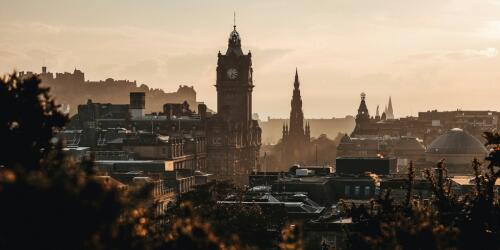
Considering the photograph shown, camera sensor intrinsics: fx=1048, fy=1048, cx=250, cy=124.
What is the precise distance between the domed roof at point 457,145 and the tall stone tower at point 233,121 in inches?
1290

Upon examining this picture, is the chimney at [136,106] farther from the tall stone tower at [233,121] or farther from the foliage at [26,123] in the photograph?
the foliage at [26,123]

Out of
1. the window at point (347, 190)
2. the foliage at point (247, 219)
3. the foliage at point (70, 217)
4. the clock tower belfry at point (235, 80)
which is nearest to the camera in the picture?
the foliage at point (70, 217)

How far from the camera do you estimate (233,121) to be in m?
176

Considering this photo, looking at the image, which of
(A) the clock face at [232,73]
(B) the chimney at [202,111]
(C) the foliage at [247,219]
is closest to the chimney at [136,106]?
(B) the chimney at [202,111]

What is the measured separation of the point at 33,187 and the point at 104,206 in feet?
5.63

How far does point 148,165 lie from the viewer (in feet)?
399

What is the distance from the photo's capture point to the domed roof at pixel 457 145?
186 m

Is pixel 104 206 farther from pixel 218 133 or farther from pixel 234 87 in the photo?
pixel 234 87

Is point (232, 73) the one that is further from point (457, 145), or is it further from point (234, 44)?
point (457, 145)

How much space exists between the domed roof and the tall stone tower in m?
32.8

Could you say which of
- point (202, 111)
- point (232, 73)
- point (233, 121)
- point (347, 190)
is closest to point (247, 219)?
point (347, 190)

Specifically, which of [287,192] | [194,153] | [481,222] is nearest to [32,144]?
[481,222]

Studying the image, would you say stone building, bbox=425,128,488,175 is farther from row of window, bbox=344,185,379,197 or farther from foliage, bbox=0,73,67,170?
foliage, bbox=0,73,67,170

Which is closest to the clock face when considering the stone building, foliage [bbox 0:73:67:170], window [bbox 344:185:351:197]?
the stone building
